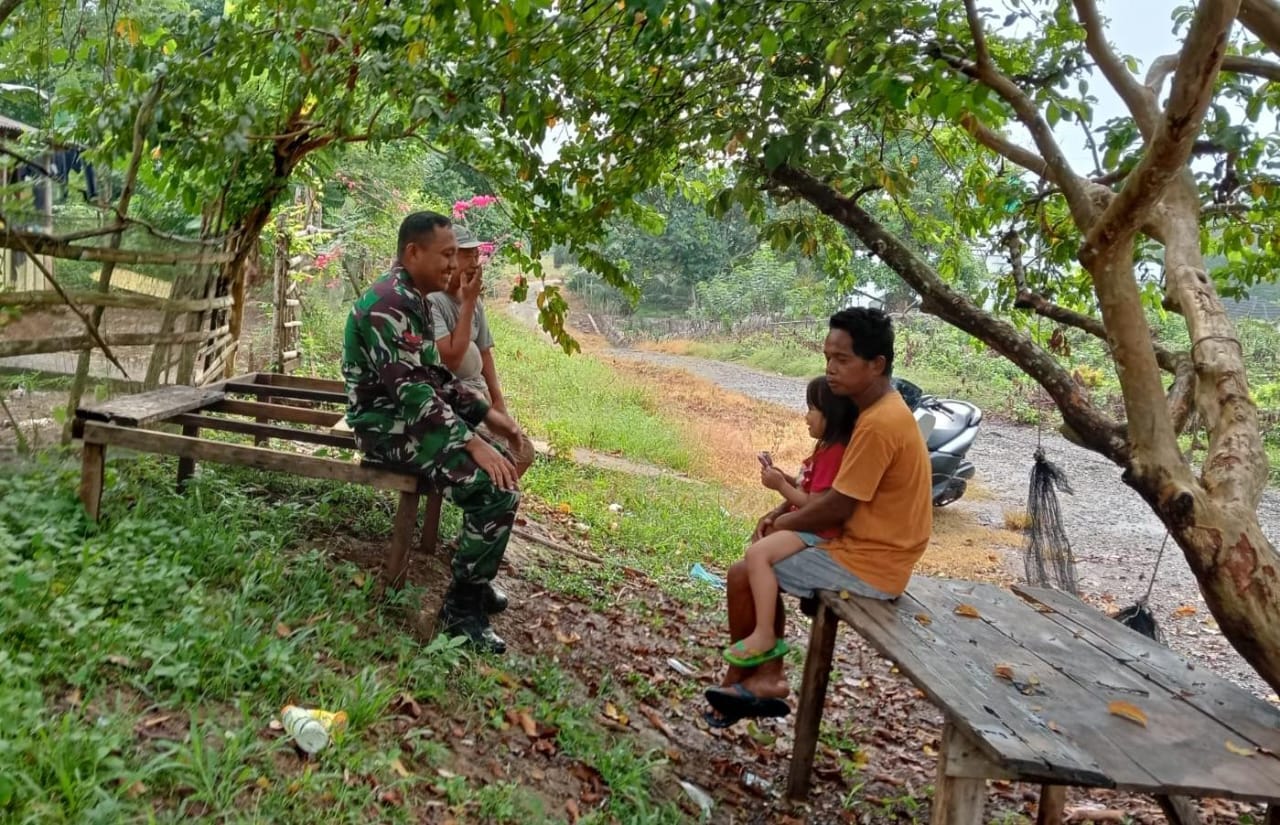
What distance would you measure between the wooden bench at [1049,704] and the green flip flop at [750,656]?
24cm

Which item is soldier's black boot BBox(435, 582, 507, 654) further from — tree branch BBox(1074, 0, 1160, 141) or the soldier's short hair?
tree branch BBox(1074, 0, 1160, 141)

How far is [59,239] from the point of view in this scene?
417cm

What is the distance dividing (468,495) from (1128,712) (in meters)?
2.54

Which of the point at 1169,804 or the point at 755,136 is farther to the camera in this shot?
the point at 755,136

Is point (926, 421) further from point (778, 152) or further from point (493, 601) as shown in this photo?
point (778, 152)

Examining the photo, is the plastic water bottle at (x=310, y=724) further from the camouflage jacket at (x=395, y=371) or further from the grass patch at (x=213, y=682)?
the camouflage jacket at (x=395, y=371)

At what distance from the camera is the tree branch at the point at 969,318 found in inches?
142

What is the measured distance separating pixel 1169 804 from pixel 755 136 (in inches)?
123

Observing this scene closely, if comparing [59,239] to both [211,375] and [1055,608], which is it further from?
[1055,608]

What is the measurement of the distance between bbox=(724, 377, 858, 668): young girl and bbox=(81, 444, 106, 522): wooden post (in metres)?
2.79

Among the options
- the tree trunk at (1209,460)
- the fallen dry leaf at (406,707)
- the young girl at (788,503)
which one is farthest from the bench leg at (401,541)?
the tree trunk at (1209,460)

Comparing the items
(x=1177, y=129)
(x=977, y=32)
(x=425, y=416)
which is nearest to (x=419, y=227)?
(x=425, y=416)

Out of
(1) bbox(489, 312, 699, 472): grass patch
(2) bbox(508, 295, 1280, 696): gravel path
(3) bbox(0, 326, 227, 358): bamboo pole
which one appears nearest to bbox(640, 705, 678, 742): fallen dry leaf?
(3) bbox(0, 326, 227, 358): bamboo pole

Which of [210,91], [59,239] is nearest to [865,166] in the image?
[210,91]
